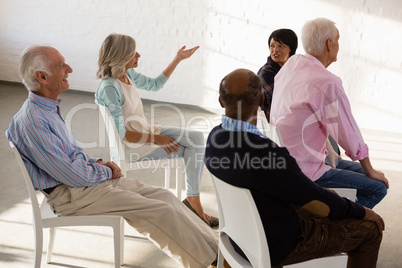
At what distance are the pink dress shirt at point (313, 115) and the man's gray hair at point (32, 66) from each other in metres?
1.20

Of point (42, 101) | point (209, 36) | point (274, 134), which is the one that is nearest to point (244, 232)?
point (274, 134)

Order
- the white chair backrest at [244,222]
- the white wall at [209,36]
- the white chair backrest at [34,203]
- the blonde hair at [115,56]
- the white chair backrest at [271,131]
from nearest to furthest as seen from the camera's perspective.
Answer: the white chair backrest at [244,222]
the white chair backrest at [34,203]
the white chair backrest at [271,131]
the blonde hair at [115,56]
the white wall at [209,36]

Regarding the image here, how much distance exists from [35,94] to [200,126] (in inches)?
131

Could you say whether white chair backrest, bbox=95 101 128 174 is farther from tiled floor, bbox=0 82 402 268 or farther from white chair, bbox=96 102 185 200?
tiled floor, bbox=0 82 402 268

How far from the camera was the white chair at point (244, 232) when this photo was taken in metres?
1.84

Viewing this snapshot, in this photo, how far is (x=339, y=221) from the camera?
205 cm

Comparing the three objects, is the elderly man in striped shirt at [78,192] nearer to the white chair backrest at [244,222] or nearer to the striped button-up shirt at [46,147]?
the striped button-up shirt at [46,147]

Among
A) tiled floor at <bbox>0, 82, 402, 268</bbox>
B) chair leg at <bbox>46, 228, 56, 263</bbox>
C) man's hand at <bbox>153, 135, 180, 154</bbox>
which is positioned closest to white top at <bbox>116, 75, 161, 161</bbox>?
man's hand at <bbox>153, 135, 180, 154</bbox>

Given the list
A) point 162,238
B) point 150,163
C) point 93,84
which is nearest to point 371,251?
point 162,238

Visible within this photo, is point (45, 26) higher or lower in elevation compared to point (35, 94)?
lower

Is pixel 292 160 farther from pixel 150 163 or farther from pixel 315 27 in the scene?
pixel 150 163

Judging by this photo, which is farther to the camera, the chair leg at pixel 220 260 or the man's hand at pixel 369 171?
the man's hand at pixel 369 171

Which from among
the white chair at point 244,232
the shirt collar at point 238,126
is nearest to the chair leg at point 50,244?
the white chair at point 244,232

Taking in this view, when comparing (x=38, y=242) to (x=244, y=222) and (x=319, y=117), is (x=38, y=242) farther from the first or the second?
(x=319, y=117)
